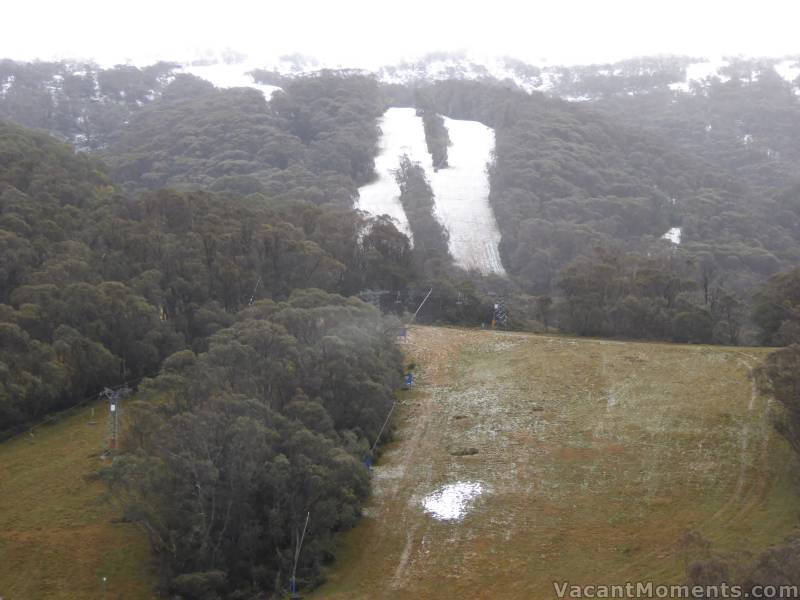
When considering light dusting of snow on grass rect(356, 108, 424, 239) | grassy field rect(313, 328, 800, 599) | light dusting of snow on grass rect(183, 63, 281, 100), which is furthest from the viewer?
light dusting of snow on grass rect(183, 63, 281, 100)

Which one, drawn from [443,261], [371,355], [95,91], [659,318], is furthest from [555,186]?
[95,91]

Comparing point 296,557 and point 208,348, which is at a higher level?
point 208,348

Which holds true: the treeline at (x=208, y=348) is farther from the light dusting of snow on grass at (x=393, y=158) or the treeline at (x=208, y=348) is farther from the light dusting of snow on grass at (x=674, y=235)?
the light dusting of snow on grass at (x=674, y=235)

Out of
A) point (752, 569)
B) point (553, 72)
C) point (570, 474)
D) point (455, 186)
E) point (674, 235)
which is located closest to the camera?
point (752, 569)

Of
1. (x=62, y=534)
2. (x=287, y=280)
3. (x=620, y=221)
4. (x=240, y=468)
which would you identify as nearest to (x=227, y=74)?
(x=620, y=221)

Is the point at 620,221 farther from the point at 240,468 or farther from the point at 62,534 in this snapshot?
the point at 62,534

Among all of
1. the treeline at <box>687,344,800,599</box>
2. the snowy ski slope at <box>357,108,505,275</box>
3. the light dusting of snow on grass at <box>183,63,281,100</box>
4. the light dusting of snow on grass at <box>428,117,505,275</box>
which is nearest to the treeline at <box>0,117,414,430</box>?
the snowy ski slope at <box>357,108,505,275</box>

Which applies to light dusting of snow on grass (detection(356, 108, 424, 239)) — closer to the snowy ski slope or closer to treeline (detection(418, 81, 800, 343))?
the snowy ski slope
